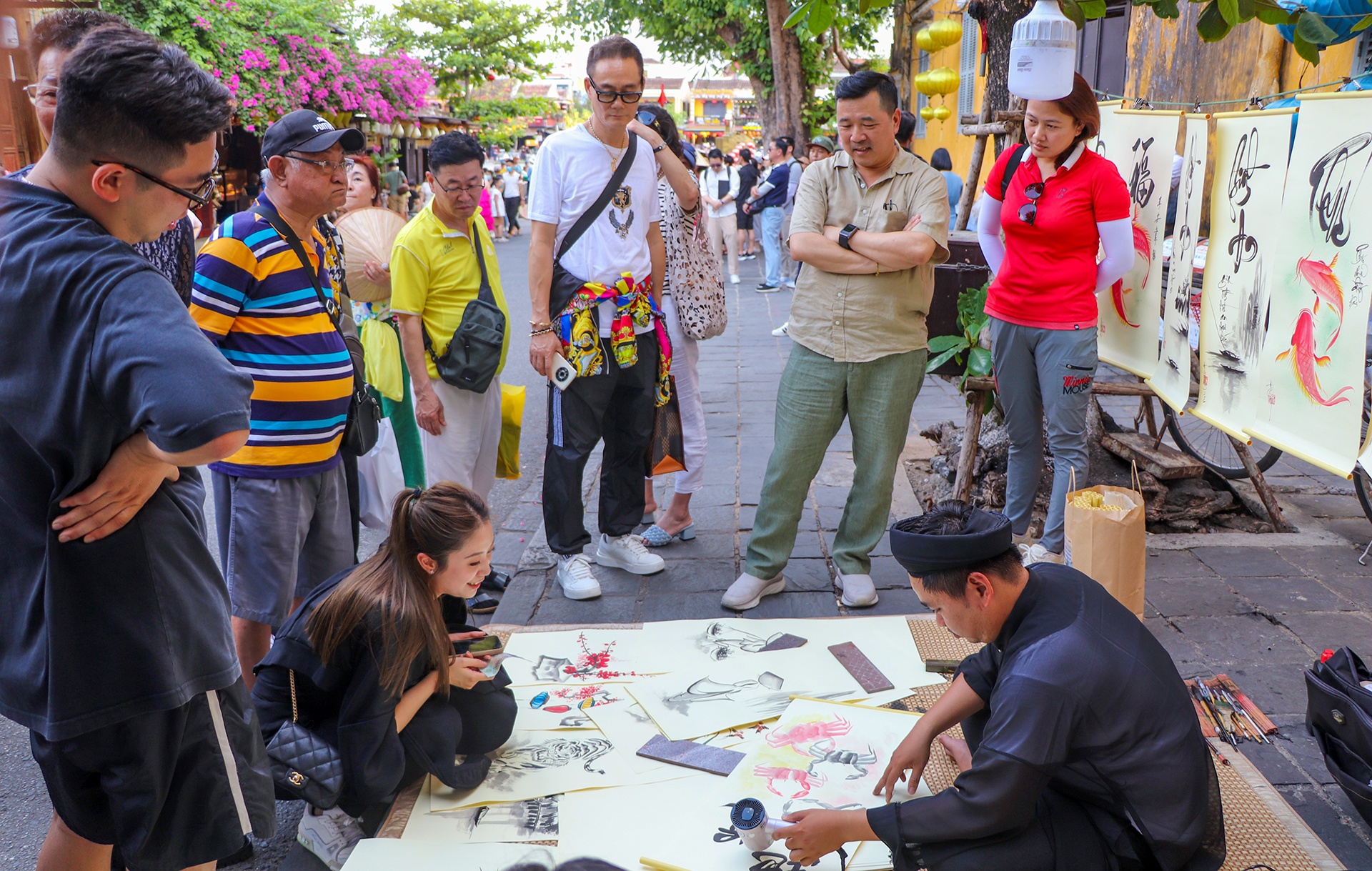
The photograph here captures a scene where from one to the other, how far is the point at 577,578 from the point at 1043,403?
193 cm

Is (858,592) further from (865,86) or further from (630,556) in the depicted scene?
(865,86)

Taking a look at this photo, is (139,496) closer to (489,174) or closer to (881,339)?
(881,339)

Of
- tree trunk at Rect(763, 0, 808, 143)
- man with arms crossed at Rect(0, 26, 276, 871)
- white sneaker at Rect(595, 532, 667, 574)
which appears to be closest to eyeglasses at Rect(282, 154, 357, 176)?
man with arms crossed at Rect(0, 26, 276, 871)

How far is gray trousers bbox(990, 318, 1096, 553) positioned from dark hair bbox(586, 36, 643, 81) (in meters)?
1.71

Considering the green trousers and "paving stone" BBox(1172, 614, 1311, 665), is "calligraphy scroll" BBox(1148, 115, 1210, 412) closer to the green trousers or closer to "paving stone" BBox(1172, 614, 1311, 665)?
"paving stone" BBox(1172, 614, 1311, 665)

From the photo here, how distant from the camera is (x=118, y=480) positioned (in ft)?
5.37

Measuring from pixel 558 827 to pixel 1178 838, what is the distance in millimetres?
1373

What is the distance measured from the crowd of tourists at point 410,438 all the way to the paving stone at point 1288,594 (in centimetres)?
69

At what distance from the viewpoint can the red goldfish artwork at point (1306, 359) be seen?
10.8ft

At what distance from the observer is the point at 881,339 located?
357 cm

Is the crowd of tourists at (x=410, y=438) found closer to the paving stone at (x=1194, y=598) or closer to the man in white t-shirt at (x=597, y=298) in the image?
the man in white t-shirt at (x=597, y=298)

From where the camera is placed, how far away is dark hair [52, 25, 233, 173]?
1.57 m

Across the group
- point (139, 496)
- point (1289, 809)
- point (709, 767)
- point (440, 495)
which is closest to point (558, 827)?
point (709, 767)

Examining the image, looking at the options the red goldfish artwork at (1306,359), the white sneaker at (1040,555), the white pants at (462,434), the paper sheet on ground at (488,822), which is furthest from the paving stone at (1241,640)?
the white pants at (462,434)
